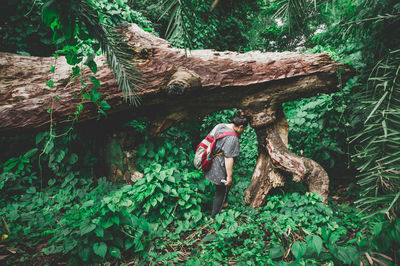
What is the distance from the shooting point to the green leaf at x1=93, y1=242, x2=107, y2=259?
5.69ft

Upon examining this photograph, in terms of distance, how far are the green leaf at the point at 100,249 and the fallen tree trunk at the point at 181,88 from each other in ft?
5.39

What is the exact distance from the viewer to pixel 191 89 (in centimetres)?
266

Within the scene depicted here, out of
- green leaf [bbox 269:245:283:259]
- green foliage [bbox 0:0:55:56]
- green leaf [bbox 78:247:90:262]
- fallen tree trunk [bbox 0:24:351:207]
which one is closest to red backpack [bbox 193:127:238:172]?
fallen tree trunk [bbox 0:24:351:207]

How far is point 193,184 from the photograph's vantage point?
2.98 metres

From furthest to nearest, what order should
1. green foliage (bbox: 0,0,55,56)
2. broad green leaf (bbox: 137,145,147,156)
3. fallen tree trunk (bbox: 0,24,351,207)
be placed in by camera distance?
broad green leaf (bbox: 137,145,147,156) < green foliage (bbox: 0,0,55,56) < fallen tree trunk (bbox: 0,24,351,207)

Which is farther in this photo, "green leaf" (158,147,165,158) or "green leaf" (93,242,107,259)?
"green leaf" (158,147,165,158)

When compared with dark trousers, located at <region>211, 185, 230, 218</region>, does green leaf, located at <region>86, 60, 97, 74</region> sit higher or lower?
higher

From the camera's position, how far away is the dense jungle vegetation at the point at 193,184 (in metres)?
1.33

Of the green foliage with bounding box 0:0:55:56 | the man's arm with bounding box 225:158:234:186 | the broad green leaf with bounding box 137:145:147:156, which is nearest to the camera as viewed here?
the man's arm with bounding box 225:158:234:186

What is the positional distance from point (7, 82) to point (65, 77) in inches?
23.9

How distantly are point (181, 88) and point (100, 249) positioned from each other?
2071 mm

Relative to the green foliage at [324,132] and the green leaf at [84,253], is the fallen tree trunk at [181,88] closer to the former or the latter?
the green foliage at [324,132]

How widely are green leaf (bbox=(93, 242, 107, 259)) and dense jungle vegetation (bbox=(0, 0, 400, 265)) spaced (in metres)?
0.01

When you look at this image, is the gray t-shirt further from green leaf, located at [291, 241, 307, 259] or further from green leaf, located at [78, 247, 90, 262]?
green leaf, located at [78, 247, 90, 262]
